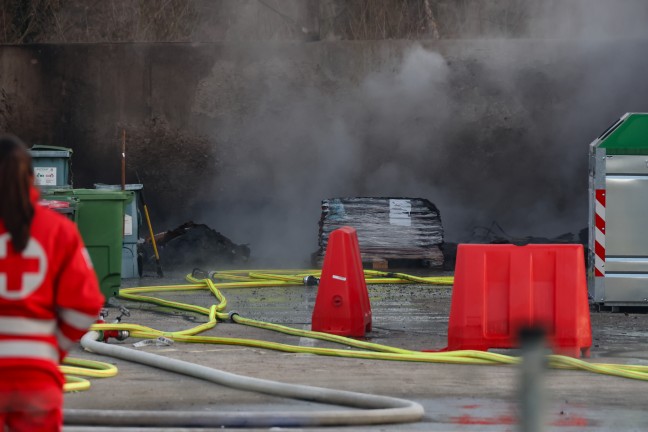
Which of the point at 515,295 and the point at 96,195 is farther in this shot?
the point at 96,195

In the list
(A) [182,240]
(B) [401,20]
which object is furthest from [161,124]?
(B) [401,20]

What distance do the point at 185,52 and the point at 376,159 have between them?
3480 millimetres

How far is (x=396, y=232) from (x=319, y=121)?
2804mm

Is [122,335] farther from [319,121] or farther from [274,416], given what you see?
[319,121]

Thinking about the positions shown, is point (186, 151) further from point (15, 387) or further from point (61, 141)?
point (15, 387)

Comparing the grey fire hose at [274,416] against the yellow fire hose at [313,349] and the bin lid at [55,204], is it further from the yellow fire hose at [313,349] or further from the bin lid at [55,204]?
the bin lid at [55,204]

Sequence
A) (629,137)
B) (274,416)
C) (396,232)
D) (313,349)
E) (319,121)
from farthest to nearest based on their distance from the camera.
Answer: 1. (319,121)
2. (396,232)
3. (629,137)
4. (313,349)
5. (274,416)

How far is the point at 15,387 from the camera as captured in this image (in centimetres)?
400

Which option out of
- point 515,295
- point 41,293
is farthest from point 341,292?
point 41,293

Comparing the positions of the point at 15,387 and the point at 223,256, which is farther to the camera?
the point at 223,256

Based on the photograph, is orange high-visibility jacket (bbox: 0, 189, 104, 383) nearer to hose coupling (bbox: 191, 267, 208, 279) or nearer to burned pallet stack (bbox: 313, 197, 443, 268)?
hose coupling (bbox: 191, 267, 208, 279)

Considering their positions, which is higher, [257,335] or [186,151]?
[186,151]

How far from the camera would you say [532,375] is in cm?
292

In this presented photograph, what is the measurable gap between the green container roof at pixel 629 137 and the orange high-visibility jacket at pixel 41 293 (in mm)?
8757
